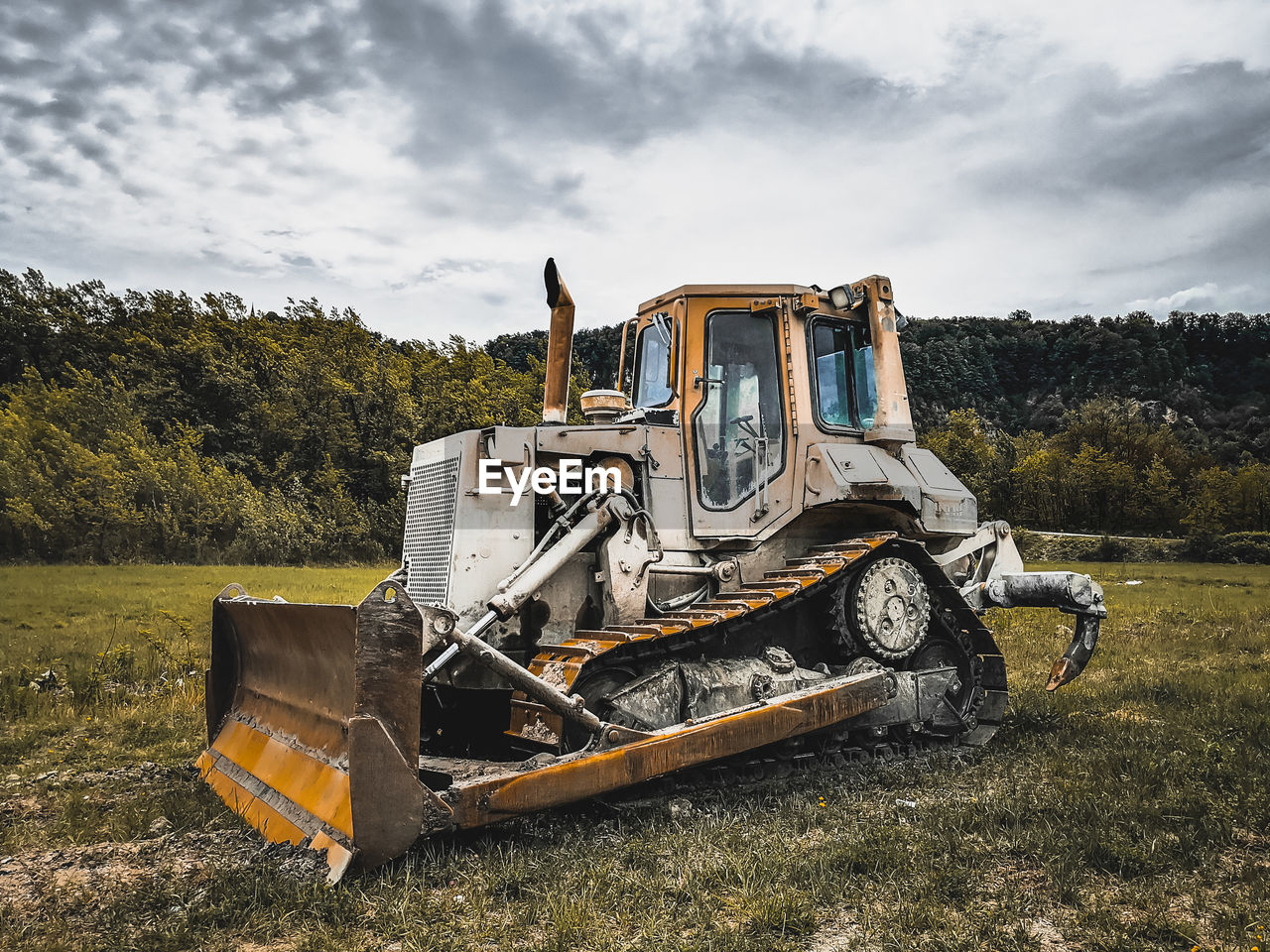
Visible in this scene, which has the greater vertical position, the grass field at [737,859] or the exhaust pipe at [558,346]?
the exhaust pipe at [558,346]

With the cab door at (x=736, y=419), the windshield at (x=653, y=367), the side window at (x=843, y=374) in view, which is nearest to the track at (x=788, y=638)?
the cab door at (x=736, y=419)

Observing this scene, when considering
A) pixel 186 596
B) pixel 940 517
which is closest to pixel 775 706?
pixel 940 517

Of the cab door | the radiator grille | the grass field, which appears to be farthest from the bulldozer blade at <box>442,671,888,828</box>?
the radiator grille

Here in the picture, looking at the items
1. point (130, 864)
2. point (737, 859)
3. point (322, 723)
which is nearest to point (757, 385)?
point (737, 859)

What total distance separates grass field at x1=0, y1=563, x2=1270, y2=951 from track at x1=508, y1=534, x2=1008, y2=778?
0.28 m

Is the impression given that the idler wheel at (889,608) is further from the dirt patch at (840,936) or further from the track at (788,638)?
the dirt patch at (840,936)

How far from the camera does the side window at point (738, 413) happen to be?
6418 mm

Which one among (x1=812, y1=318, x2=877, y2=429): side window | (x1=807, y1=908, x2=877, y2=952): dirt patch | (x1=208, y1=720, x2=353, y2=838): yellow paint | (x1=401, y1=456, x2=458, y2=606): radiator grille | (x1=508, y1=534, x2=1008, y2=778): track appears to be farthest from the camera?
(x1=812, y1=318, x2=877, y2=429): side window

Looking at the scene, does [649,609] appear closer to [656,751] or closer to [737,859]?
[656,751]

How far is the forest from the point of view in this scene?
62.7 ft

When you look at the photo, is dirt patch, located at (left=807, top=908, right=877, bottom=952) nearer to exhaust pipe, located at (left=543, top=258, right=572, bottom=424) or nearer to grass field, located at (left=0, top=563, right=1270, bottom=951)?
grass field, located at (left=0, top=563, right=1270, bottom=951)

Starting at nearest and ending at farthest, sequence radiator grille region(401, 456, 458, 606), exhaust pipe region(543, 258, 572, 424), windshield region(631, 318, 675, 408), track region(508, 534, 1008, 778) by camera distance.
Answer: track region(508, 534, 1008, 778), radiator grille region(401, 456, 458, 606), exhaust pipe region(543, 258, 572, 424), windshield region(631, 318, 675, 408)

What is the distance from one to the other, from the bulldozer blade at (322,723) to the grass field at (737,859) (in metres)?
0.20

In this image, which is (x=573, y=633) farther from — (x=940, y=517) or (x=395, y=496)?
(x=395, y=496)
